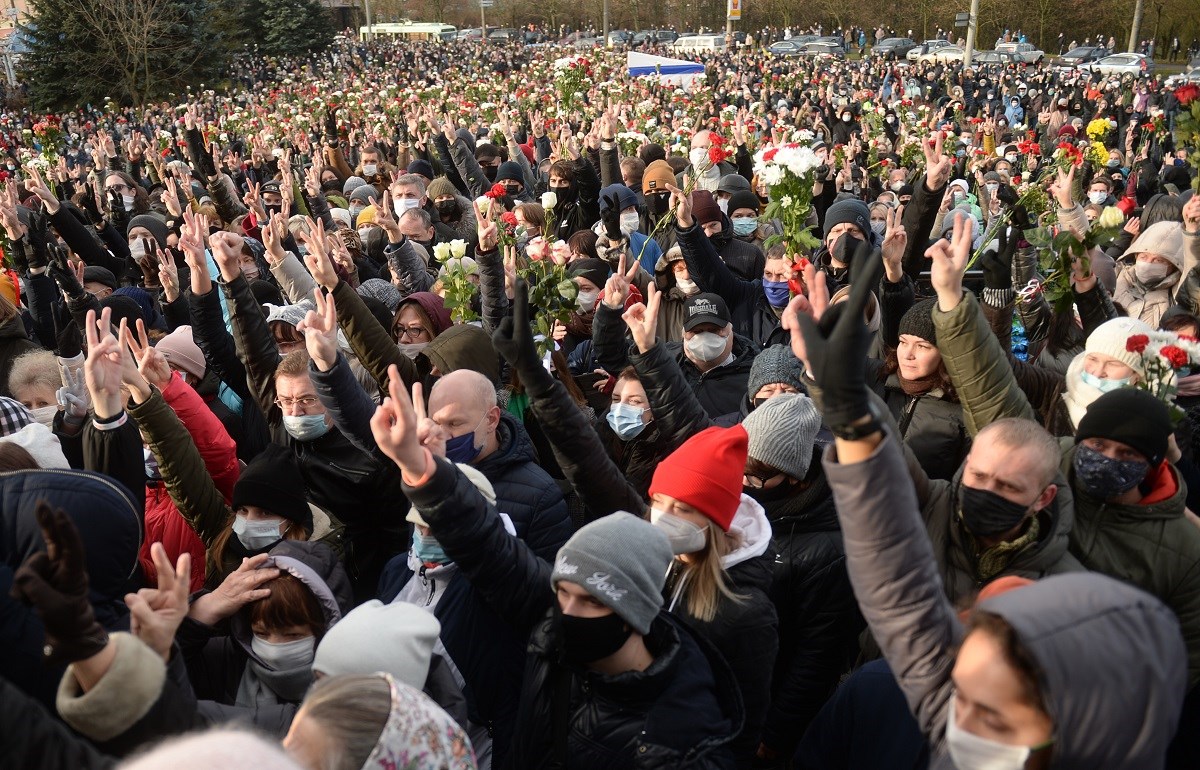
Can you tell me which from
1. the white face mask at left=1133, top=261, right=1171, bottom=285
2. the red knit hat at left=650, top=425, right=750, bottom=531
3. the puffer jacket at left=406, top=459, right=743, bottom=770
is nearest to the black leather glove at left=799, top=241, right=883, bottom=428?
the puffer jacket at left=406, top=459, right=743, bottom=770

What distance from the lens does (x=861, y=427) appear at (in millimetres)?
1997

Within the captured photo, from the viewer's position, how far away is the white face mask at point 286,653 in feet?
9.82

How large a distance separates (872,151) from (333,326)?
10307mm

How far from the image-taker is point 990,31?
55.0 m

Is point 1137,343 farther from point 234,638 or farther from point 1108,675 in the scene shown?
point 234,638

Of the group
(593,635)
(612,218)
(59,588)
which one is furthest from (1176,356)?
(612,218)

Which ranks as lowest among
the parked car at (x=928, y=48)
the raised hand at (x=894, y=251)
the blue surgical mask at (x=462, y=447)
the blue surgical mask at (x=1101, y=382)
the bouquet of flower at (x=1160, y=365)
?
the blue surgical mask at (x=462, y=447)

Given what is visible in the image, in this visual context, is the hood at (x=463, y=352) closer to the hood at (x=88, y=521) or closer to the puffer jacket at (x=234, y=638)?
the puffer jacket at (x=234, y=638)

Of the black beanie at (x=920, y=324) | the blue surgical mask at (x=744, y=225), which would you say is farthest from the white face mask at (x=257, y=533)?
the blue surgical mask at (x=744, y=225)

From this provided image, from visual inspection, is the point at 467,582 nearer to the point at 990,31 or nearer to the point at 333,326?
the point at 333,326

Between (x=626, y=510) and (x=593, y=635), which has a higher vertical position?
(x=593, y=635)

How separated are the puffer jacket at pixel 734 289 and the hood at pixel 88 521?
13.2 ft

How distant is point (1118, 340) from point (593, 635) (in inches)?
107

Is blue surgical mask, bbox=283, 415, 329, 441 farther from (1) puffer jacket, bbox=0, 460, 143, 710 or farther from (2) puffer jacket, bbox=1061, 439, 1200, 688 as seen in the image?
(2) puffer jacket, bbox=1061, 439, 1200, 688
